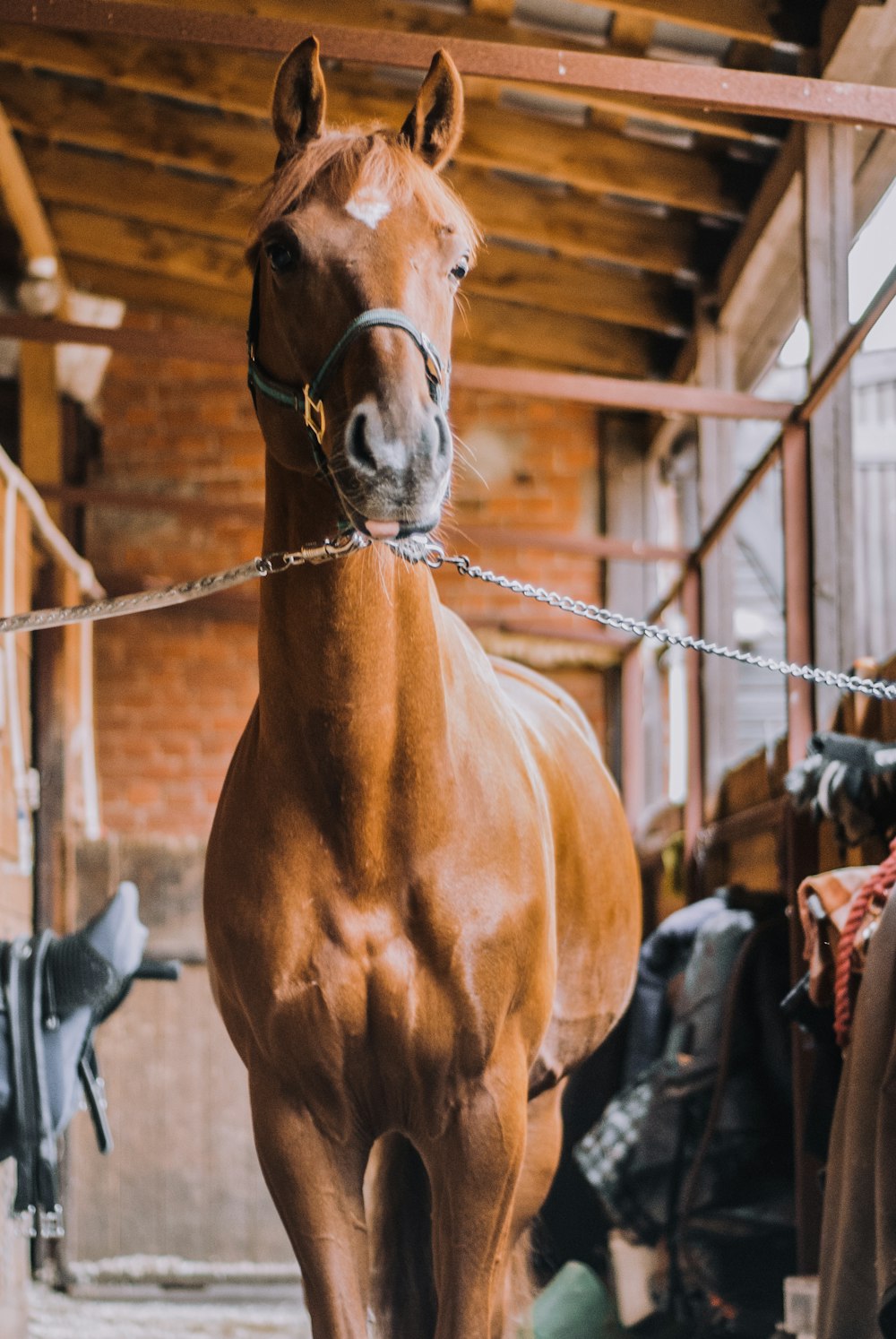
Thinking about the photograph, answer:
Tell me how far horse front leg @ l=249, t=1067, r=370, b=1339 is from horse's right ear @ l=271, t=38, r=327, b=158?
4.16 feet

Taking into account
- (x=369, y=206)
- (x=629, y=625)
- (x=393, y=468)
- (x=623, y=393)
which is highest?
(x=623, y=393)

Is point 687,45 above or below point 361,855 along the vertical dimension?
above

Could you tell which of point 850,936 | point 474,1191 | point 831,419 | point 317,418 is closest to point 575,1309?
point 850,936

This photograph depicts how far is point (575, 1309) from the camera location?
167 inches

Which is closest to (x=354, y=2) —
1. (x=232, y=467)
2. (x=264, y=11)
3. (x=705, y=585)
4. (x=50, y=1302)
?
(x=264, y=11)

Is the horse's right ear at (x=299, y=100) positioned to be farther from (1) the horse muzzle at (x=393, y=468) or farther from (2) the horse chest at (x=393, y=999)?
(2) the horse chest at (x=393, y=999)

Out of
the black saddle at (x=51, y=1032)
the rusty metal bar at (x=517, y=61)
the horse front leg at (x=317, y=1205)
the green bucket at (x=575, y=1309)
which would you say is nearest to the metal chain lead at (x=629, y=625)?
the horse front leg at (x=317, y=1205)

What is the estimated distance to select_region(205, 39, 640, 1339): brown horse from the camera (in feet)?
6.54

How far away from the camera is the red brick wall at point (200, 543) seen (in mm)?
8070

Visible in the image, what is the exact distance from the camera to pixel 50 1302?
16.7 feet

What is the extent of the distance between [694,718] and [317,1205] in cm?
374

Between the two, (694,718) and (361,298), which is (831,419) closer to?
(694,718)

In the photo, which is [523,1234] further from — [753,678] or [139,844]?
[753,678]

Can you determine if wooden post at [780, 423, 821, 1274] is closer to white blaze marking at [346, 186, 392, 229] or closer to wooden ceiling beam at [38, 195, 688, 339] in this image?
white blaze marking at [346, 186, 392, 229]
